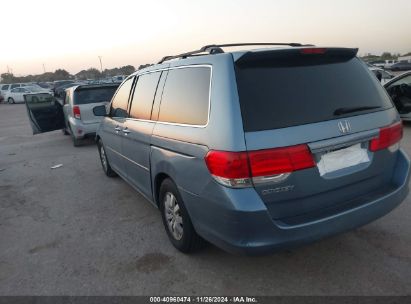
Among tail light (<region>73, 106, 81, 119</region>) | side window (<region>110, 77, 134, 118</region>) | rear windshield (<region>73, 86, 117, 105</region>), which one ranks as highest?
side window (<region>110, 77, 134, 118</region>)

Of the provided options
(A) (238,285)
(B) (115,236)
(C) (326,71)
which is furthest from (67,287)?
(C) (326,71)

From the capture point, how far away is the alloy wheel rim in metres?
3.53

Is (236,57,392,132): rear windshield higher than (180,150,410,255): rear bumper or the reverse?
higher

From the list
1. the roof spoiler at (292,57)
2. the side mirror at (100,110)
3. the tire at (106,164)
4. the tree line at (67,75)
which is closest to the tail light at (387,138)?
the roof spoiler at (292,57)

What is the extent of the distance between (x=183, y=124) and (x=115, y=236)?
1.74 meters

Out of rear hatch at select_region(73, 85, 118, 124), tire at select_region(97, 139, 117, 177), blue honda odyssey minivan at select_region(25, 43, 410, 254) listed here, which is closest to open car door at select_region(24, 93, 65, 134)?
rear hatch at select_region(73, 85, 118, 124)

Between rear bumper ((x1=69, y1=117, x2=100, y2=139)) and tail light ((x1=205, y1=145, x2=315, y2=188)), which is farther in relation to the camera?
rear bumper ((x1=69, y1=117, x2=100, y2=139))

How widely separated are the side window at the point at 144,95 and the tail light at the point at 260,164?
1.67 metres

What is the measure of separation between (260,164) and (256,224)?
0.42 m

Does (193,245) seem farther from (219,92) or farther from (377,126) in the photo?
(377,126)

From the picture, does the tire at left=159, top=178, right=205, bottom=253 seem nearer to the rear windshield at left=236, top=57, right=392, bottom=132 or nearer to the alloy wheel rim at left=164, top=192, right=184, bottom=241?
the alloy wheel rim at left=164, top=192, right=184, bottom=241

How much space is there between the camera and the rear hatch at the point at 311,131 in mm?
2598

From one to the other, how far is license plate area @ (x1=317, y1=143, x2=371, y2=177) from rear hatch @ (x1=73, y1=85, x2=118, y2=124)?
805cm

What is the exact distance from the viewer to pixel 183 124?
10.6 ft
